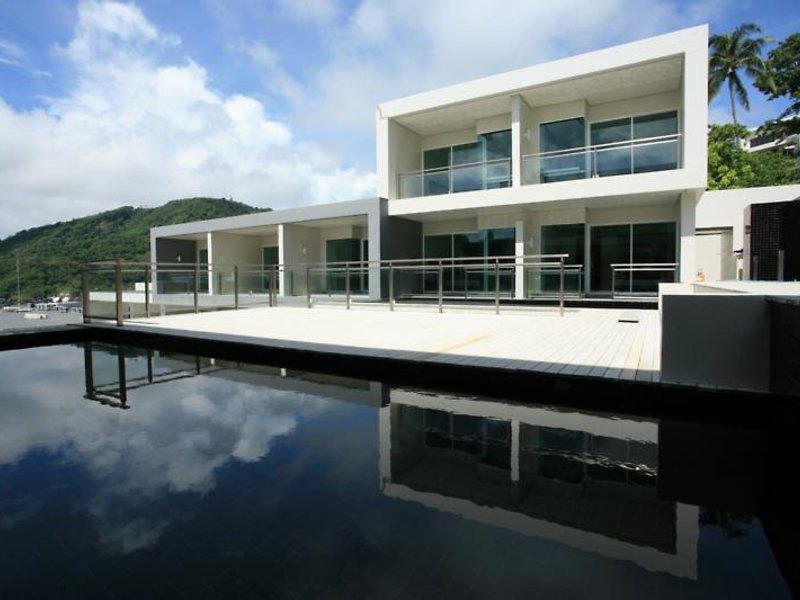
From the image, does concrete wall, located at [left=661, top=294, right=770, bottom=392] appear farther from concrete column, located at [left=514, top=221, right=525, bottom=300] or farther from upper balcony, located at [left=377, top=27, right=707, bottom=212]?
concrete column, located at [left=514, top=221, right=525, bottom=300]

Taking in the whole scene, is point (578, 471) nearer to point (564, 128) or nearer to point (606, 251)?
point (606, 251)

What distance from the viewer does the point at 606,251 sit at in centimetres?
1377

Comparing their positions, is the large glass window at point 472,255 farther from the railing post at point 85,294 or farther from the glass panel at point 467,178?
the railing post at point 85,294

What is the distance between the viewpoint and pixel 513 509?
8.74ft

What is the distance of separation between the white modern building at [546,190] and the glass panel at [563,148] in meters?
0.03

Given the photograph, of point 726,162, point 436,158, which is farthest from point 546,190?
point 726,162

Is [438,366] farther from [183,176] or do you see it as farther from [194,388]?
[183,176]

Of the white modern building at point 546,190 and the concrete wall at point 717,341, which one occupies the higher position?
the white modern building at point 546,190

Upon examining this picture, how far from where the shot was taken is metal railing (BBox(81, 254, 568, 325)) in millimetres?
9609

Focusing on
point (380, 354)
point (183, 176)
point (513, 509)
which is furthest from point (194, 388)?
point (183, 176)

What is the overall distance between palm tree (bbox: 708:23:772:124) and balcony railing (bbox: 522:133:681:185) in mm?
26736

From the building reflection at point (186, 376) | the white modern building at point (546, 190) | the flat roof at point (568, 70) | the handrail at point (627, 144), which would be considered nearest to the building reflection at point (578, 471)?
the building reflection at point (186, 376)

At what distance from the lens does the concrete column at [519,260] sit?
41.2 feet

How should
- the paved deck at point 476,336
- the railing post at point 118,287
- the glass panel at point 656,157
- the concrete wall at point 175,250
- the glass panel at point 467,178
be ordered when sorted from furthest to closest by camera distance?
1. the concrete wall at point 175,250
2. the glass panel at point 467,178
3. the glass panel at point 656,157
4. the railing post at point 118,287
5. the paved deck at point 476,336
